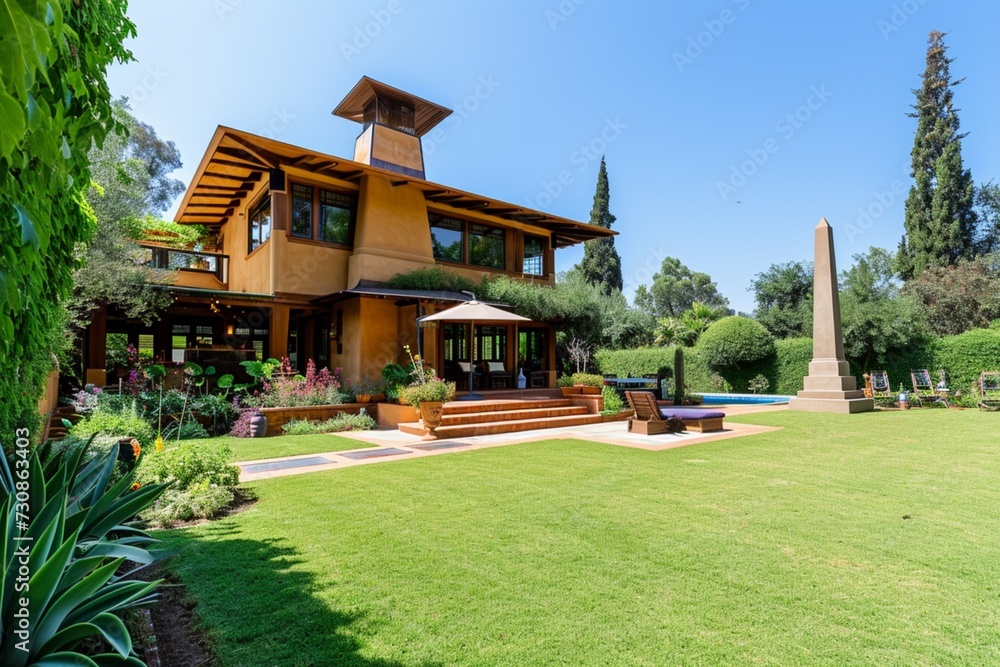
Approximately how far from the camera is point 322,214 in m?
16.2

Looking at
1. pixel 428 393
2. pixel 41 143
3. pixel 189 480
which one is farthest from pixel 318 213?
pixel 41 143

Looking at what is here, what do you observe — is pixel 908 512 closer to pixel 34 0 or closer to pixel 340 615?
pixel 340 615

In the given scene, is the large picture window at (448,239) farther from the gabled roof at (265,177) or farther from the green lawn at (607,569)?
the green lawn at (607,569)

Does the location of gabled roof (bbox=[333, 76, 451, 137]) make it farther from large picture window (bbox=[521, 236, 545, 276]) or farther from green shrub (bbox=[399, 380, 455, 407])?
green shrub (bbox=[399, 380, 455, 407])

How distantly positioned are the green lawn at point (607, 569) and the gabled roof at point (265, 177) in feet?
35.9

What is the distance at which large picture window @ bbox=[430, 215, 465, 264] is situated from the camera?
18525mm

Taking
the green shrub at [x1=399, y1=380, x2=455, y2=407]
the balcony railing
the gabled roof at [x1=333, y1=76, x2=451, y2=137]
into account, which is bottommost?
the green shrub at [x1=399, y1=380, x2=455, y2=407]

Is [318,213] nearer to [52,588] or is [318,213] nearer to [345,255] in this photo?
[345,255]

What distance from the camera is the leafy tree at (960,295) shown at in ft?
85.6

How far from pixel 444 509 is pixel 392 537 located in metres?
0.98

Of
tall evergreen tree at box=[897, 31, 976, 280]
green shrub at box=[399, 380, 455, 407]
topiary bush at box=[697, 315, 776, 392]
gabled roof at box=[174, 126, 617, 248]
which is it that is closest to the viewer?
green shrub at box=[399, 380, 455, 407]

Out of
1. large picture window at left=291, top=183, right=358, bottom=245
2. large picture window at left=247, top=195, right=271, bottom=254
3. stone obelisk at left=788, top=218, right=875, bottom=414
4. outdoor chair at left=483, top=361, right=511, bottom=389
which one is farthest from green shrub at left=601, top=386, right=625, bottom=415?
large picture window at left=247, top=195, right=271, bottom=254

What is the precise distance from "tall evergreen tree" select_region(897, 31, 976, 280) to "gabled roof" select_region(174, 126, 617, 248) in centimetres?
2384

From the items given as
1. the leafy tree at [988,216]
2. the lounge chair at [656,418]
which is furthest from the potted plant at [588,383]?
the leafy tree at [988,216]
